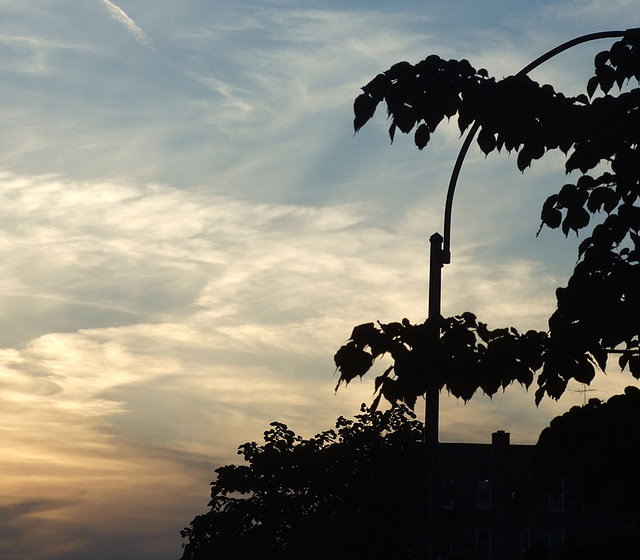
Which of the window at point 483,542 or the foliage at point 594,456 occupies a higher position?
the window at point 483,542

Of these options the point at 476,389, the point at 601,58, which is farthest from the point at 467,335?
the point at 601,58

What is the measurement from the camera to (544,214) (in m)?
7.81

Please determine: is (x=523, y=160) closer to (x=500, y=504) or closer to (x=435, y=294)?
(x=435, y=294)

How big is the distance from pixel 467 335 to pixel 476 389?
16.8 inches

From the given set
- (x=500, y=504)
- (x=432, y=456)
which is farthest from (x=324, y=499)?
(x=500, y=504)

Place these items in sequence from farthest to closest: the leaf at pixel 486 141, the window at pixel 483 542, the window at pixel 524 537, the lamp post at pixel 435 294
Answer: the window at pixel 483 542 → the window at pixel 524 537 → the lamp post at pixel 435 294 → the leaf at pixel 486 141

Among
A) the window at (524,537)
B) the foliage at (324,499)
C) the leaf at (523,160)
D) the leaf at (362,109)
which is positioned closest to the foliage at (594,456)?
the leaf at (523,160)

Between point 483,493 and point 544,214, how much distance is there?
62887 millimetres

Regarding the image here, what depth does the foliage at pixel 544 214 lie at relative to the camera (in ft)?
21.6

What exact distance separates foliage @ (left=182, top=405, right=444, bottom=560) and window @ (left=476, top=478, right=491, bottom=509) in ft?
110

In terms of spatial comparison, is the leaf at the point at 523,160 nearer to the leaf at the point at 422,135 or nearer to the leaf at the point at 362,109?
the leaf at the point at 422,135

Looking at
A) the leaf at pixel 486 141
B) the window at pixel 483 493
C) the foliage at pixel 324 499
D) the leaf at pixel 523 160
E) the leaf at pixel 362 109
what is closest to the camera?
the leaf at pixel 362 109

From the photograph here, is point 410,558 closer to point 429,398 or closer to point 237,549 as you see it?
point 237,549

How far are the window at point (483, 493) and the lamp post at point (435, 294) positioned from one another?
60.0 meters
